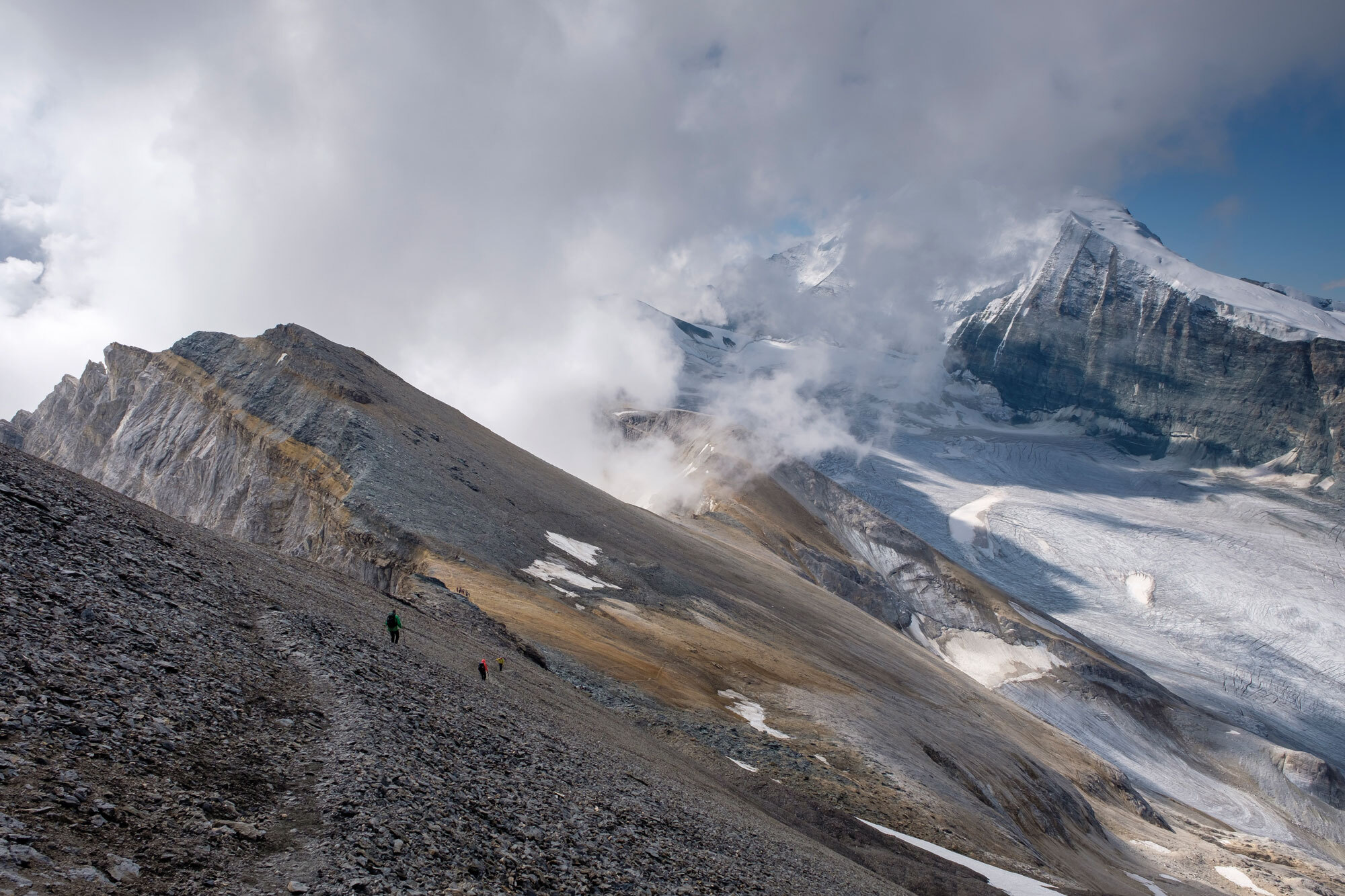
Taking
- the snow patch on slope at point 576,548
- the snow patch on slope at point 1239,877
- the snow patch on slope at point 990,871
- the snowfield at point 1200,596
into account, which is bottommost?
the snow patch on slope at point 990,871

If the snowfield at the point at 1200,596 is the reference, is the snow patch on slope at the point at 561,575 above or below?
below

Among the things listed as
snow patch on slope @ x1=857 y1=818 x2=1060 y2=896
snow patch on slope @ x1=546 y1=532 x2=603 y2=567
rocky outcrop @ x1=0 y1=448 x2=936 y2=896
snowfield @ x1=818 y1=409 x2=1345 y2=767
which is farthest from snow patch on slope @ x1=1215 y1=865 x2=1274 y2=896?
snowfield @ x1=818 y1=409 x2=1345 y2=767

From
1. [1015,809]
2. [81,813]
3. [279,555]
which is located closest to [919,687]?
[1015,809]

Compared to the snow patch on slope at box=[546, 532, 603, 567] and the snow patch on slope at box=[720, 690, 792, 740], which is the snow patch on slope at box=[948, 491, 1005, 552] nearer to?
the snow patch on slope at box=[546, 532, 603, 567]

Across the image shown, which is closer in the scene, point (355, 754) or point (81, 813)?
point (81, 813)

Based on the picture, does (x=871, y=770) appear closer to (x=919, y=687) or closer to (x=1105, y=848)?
(x=1105, y=848)

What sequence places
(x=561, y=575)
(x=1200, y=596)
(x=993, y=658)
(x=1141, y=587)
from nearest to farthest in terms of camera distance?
(x=561, y=575)
(x=993, y=658)
(x=1200, y=596)
(x=1141, y=587)

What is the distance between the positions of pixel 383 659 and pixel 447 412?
181 ft

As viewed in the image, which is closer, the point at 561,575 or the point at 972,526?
the point at 561,575

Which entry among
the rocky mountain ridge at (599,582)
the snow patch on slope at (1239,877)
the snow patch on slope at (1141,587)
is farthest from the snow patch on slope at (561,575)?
the snow patch on slope at (1141,587)

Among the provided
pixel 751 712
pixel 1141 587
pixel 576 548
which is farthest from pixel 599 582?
pixel 1141 587

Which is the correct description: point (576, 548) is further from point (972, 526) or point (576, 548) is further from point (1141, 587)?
point (972, 526)

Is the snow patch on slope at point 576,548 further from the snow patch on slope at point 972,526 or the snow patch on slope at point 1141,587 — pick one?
the snow patch on slope at point 972,526

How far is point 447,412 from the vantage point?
71.9 meters
